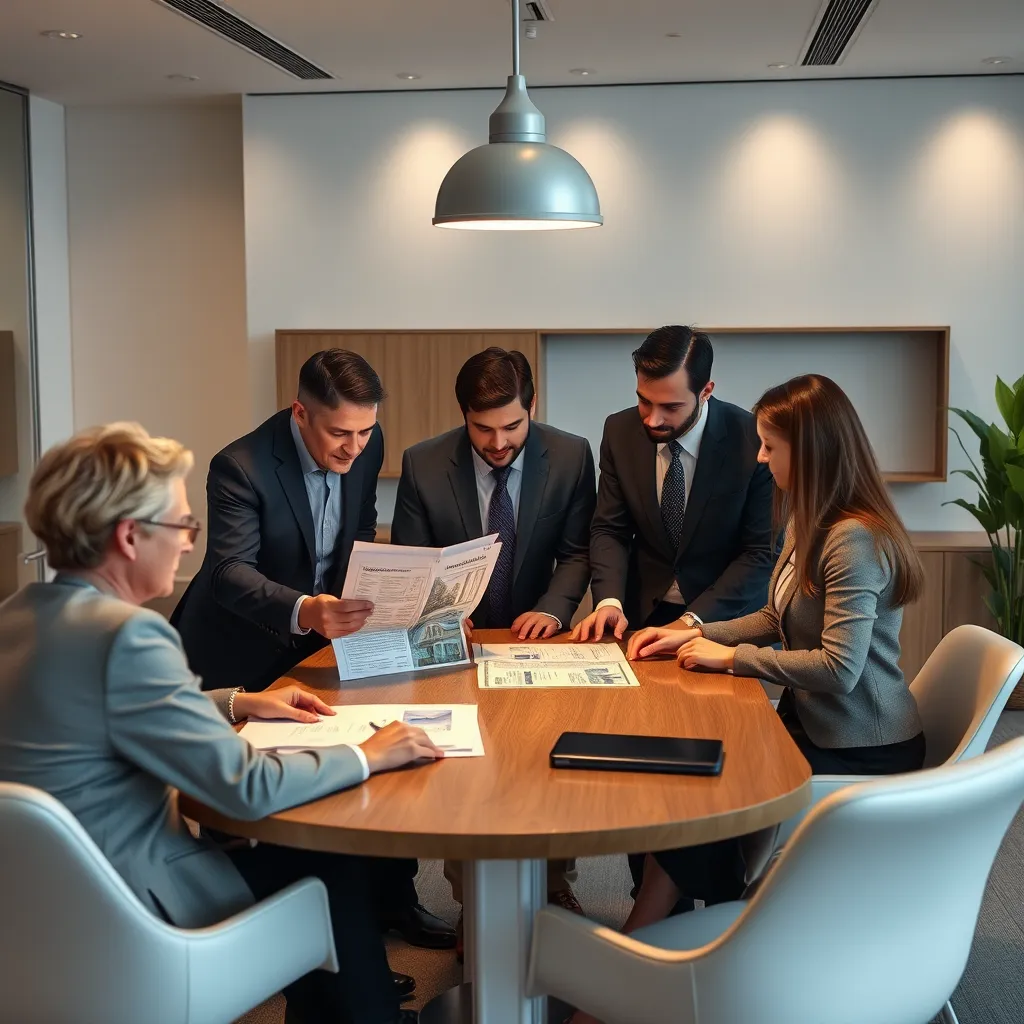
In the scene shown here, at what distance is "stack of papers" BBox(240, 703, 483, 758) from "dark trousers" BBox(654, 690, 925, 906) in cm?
63

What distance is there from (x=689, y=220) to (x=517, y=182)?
3.69 m

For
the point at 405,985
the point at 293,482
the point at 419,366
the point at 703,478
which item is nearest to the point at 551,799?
the point at 405,985

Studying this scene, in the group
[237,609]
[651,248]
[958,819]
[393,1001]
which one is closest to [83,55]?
[651,248]

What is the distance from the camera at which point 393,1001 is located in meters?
2.37

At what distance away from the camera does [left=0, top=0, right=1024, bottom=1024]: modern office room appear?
187 centimetres

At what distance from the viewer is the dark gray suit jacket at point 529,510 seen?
342 cm

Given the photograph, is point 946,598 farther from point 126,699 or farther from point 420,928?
point 126,699

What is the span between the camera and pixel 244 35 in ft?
17.5

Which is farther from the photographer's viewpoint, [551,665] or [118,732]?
[551,665]

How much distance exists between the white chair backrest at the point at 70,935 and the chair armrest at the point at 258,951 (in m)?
0.03

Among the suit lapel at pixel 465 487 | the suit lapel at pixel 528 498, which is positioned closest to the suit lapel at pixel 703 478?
the suit lapel at pixel 528 498

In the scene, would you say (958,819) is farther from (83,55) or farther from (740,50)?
(83,55)

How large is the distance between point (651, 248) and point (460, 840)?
→ 4.91m

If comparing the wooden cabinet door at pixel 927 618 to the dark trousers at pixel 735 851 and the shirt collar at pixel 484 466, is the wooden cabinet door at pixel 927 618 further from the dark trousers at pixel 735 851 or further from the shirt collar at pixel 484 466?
the dark trousers at pixel 735 851
